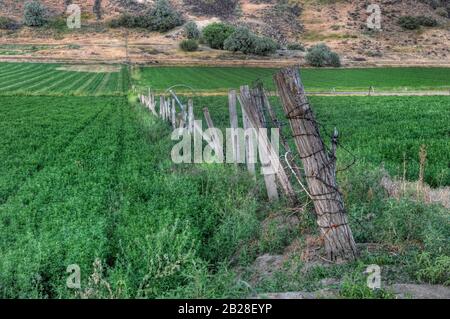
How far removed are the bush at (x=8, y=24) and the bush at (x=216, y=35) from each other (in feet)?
121

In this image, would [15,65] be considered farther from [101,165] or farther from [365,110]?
[101,165]

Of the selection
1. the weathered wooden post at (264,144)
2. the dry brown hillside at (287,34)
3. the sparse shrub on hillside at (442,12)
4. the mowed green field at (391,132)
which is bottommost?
the dry brown hillside at (287,34)

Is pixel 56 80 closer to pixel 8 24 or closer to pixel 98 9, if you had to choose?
pixel 8 24

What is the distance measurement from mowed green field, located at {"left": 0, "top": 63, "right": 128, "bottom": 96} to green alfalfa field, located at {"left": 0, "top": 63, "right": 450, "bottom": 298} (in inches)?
1180

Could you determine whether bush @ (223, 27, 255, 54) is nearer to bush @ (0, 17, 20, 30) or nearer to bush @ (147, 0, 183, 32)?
bush @ (147, 0, 183, 32)

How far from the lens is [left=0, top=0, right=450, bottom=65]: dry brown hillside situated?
78688 mm

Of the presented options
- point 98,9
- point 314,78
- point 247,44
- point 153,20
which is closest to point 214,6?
point 153,20

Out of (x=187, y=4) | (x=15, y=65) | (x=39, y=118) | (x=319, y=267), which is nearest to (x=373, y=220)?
(x=319, y=267)

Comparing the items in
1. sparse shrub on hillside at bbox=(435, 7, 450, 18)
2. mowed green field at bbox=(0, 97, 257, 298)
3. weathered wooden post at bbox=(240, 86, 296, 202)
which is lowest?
sparse shrub on hillside at bbox=(435, 7, 450, 18)

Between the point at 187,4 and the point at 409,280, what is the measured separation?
391 ft

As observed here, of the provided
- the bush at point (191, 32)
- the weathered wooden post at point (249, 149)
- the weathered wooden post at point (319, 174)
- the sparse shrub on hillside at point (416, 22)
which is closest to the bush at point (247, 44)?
the bush at point (191, 32)

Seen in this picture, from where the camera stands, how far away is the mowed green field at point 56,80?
4566cm

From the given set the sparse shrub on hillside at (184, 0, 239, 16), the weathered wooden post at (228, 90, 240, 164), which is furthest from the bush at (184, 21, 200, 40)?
the weathered wooden post at (228, 90, 240, 164)

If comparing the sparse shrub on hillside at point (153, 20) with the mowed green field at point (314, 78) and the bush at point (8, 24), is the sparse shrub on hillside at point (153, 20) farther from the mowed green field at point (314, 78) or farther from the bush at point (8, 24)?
the mowed green field at point (314, 78)
